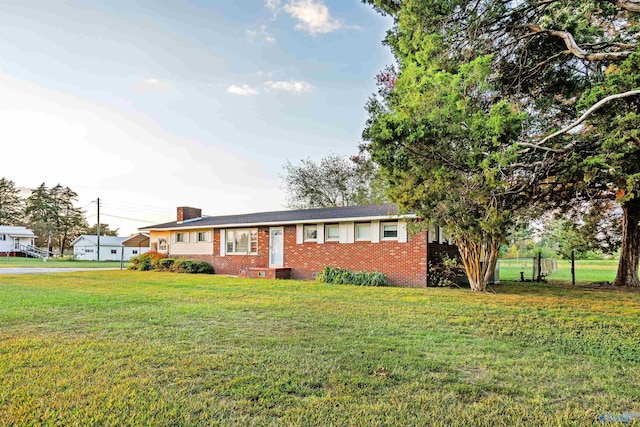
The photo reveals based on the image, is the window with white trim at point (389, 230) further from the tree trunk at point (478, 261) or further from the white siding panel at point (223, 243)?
the white siding panel at point (223, 243)

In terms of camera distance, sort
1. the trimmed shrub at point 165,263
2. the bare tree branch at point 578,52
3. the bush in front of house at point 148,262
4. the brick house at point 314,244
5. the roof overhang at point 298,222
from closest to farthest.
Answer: the bare tree branch at point 578,52, the brick house at point 314,244, the roof overhang at point 298,222, the trimmed shrub at point 165,263, the bush in front of house at point 148,262

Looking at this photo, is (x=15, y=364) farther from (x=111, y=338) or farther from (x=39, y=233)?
(x=39, y=233)

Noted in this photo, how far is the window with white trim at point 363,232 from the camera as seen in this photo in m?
15.4

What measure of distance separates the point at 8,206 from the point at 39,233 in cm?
852

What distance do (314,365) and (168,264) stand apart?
19.2 m

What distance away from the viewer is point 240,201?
109 feet

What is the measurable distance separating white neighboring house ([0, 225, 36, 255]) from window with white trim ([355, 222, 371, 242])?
1991 inches

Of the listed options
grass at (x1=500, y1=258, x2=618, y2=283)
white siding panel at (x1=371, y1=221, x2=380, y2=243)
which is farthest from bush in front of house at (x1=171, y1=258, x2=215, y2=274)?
grass at (x1=500, y1=258, x2=618, y2=283)

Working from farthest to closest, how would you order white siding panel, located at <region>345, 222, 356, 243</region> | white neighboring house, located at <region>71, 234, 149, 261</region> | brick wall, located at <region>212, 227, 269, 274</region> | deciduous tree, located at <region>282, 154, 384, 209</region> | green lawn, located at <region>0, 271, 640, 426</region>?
white neighboring house, located at <region>71, 234, 149, 261</region> → deciduous tree, located at <region>282, 154, 384, 209</region> → brick wall, located at <region>212, 227, 269, 274</region> → white siding panel, located at <region>345, 222, 356, 243</region> → green lawn, located at <region>0, 271, 640, 426</region>

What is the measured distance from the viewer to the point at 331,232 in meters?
16.7

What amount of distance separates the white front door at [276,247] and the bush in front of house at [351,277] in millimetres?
3059

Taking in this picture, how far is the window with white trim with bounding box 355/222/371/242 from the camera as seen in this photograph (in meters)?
15.4

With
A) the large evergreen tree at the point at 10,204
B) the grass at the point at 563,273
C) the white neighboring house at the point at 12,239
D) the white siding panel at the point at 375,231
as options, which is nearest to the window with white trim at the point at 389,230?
the white siding panel at the point at 375,231

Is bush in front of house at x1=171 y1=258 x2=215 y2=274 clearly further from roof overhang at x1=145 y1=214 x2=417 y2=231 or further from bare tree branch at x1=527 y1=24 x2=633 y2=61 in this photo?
bare tree branch at x1=527 y1=24 x2=633 y2=61
